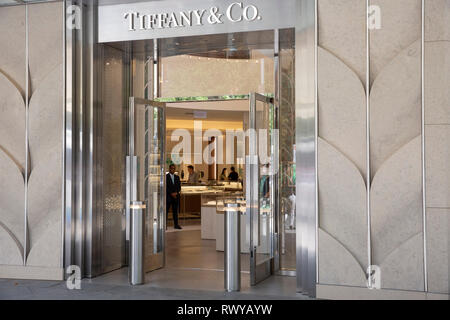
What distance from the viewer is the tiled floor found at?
5.40 metres

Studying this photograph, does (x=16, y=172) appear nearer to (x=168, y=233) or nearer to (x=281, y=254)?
(x=281, y=254)

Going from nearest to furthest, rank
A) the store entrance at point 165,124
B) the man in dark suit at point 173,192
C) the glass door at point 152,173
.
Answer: the store entrance at point 165,124
the glass door at point 152,173
the man in dark suit at point 173,192

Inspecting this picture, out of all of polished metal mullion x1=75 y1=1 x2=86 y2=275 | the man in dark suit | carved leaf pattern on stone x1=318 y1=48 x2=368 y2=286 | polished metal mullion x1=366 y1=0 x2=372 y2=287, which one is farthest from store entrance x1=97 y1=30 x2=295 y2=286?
the man in dark suit

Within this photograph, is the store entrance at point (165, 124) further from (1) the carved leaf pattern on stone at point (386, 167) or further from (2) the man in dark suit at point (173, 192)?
(2) the man in dark suit at point (173, 192)

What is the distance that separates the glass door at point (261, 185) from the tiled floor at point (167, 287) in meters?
0.29

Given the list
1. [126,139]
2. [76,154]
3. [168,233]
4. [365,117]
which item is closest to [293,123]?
[365,117]

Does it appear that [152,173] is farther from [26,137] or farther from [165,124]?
[26,137]

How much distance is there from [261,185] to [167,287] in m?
1.78

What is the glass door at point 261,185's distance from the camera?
19.1ft

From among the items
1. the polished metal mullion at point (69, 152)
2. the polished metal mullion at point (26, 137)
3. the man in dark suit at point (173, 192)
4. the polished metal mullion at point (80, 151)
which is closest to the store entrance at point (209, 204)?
the polished metal mullion at point (80, 151)

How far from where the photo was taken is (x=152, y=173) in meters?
6.83

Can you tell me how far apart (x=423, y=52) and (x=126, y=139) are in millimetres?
4198

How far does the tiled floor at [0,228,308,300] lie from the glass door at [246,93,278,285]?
0.29m

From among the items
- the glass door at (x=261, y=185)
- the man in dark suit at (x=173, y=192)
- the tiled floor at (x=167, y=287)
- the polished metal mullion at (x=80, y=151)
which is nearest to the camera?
the tiled floor at (x=167, y=287)
